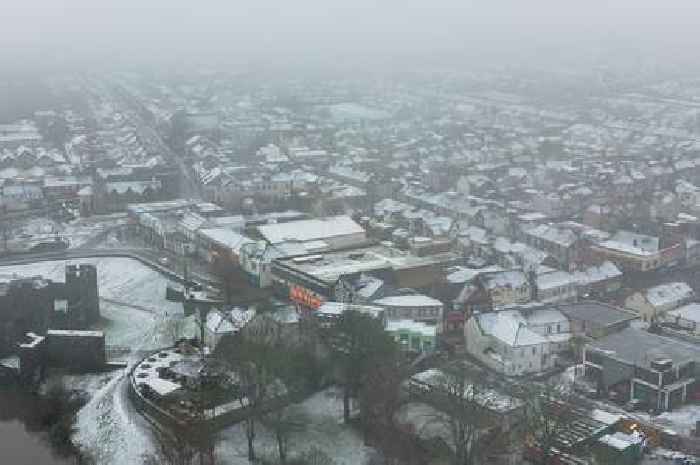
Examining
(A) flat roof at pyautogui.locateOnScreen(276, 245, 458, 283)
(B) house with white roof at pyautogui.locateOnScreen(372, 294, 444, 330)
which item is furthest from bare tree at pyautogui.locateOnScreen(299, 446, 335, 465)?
(A) flat roof at pyautogui.locateOnScreen(276, 245, 458, 283)

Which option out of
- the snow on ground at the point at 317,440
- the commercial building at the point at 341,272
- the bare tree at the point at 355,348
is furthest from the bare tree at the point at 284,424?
the commercial building at the point at 341,272

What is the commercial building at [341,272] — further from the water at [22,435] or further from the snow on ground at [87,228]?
the snow on ground at [87,228]

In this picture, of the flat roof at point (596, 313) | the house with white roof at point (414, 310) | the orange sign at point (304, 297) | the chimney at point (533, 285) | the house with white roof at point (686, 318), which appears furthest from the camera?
the chimney at point (533, 285)

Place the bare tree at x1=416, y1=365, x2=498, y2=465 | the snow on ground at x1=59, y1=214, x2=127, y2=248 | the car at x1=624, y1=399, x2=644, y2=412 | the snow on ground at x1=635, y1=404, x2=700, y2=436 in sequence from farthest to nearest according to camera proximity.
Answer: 1. the snow on ground at x1=59, y1=214, x2=127, y2=248
2. the car at x1=624, y1=399, x2=644, y2=412
3. the snow on ground at x1=635, y1=404, x2=700, y2=436
4. the bare tree at x1=416, y1=365, x2=498, y2=465

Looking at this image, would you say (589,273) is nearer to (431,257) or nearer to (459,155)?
(431,257)

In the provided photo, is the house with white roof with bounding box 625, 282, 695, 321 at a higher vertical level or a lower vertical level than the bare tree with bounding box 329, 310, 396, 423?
lower

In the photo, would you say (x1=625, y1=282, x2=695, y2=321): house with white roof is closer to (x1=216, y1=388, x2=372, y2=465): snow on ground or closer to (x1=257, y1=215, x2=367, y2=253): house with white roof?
(x1=257, y1=215, x2=367, y2=253): house with white roof
